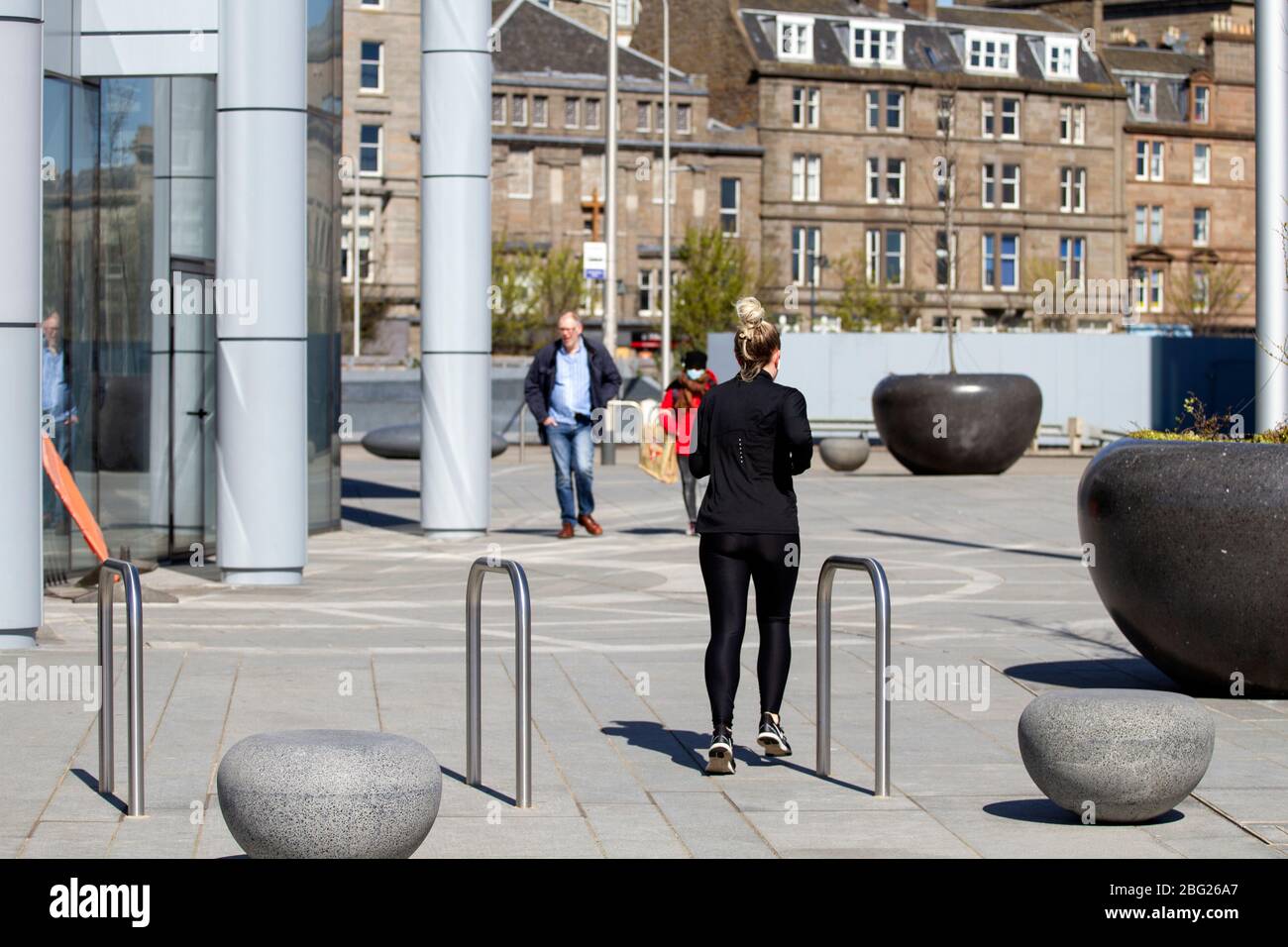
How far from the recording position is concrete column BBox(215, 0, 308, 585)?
1508 centimetres

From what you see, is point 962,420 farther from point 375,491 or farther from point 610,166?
point 610,166

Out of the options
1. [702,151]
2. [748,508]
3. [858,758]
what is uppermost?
[702,151]

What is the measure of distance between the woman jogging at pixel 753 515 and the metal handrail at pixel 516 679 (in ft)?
3.11

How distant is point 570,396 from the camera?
1867 cm

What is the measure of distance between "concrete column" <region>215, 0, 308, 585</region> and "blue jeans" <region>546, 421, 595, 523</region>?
3.86 m

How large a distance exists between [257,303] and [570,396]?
4.15 meters

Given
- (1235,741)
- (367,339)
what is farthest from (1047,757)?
(367,339)

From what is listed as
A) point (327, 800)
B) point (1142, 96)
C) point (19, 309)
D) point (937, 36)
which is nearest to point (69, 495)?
point (19, 309)

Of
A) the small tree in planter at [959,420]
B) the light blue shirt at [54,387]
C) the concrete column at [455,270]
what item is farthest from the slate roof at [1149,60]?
the light blue shirt at [54,387]

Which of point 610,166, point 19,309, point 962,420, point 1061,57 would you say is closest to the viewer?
point 19,309
